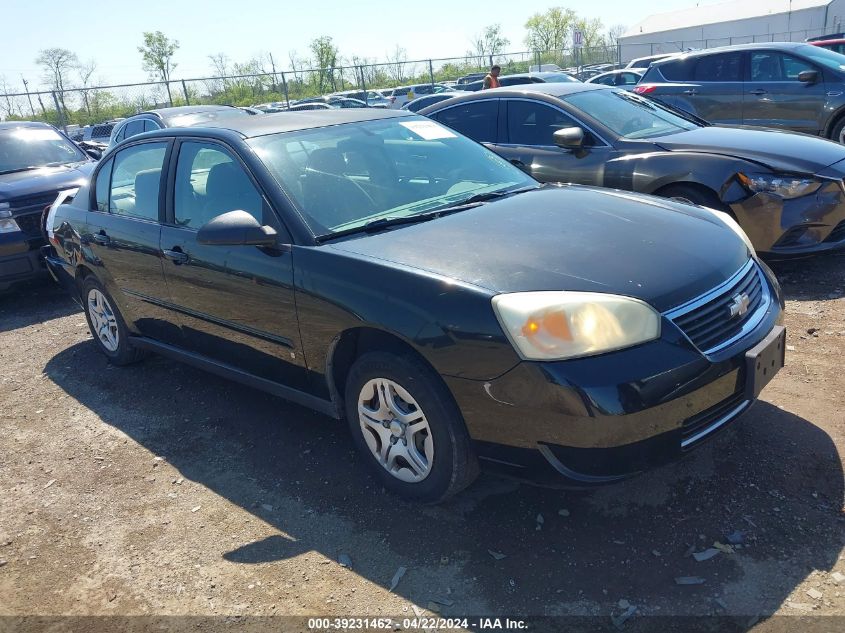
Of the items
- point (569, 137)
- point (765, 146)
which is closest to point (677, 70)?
point (765, 146)

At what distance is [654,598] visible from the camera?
2518 millimetres

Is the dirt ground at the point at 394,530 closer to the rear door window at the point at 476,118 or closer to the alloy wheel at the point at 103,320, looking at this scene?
the alloy wheel at the point at 103,320

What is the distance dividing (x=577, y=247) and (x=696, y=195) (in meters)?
3.03

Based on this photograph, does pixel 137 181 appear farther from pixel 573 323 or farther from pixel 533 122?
pixel 533 122

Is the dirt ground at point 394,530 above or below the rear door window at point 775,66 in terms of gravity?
below

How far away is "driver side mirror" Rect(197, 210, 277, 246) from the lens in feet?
11.0

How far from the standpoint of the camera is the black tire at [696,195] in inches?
217

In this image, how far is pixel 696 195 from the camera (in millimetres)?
5613

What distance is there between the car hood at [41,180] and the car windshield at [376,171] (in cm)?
426

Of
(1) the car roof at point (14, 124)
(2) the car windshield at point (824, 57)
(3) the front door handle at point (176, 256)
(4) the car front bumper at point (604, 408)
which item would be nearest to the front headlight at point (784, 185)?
(4) the car front bumper at point (604, 408)

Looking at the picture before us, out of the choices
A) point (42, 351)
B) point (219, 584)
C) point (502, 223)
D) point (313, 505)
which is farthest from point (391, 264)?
point (42, 351)

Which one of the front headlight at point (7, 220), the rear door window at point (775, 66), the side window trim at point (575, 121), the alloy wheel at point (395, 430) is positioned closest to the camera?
the alloy wheel at point (395, 430)

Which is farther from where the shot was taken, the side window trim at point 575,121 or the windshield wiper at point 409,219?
the side window trim at point 575,121

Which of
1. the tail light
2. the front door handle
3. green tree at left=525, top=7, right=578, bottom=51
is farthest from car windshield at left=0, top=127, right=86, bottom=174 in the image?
green tree at left=525, top=7, right=578, bottom=51
